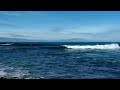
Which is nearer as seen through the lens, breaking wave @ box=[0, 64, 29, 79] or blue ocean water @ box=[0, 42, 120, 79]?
breaking wave @ box=[0, 64, 29, 79]

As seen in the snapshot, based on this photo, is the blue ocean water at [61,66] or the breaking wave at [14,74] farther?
the blue ocean water at [61,66]

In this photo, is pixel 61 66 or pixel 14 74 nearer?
pixel 14 74
